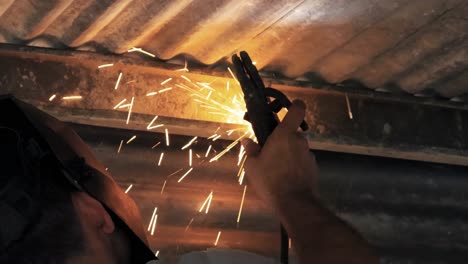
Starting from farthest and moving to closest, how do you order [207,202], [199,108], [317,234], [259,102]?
[207,202]
[199,108]
[259,102]
[317,234]

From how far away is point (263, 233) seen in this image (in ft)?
9.11

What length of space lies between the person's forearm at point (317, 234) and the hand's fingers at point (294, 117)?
0.72 feet

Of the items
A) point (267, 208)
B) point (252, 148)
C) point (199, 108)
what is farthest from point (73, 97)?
point (267, 208)

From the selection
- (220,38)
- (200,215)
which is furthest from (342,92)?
(200,215)

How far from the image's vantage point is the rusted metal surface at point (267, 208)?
2.69 meters

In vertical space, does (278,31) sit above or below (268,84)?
above

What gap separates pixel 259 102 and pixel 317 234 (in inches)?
18.8

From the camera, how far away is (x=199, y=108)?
2607mm

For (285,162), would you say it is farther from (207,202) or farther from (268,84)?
(207,202)

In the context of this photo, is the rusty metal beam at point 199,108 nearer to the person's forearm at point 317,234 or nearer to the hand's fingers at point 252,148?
the hand's fingers at point 252,148

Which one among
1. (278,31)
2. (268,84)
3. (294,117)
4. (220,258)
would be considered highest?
(278,31)

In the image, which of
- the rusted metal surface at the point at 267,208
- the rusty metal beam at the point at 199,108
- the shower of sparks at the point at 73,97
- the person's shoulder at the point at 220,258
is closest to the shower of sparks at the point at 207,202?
the rusted metal surface at the point at 267,208

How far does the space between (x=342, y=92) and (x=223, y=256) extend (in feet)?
3.10

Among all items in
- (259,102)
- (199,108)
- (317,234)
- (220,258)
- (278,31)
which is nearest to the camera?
(317,234)
